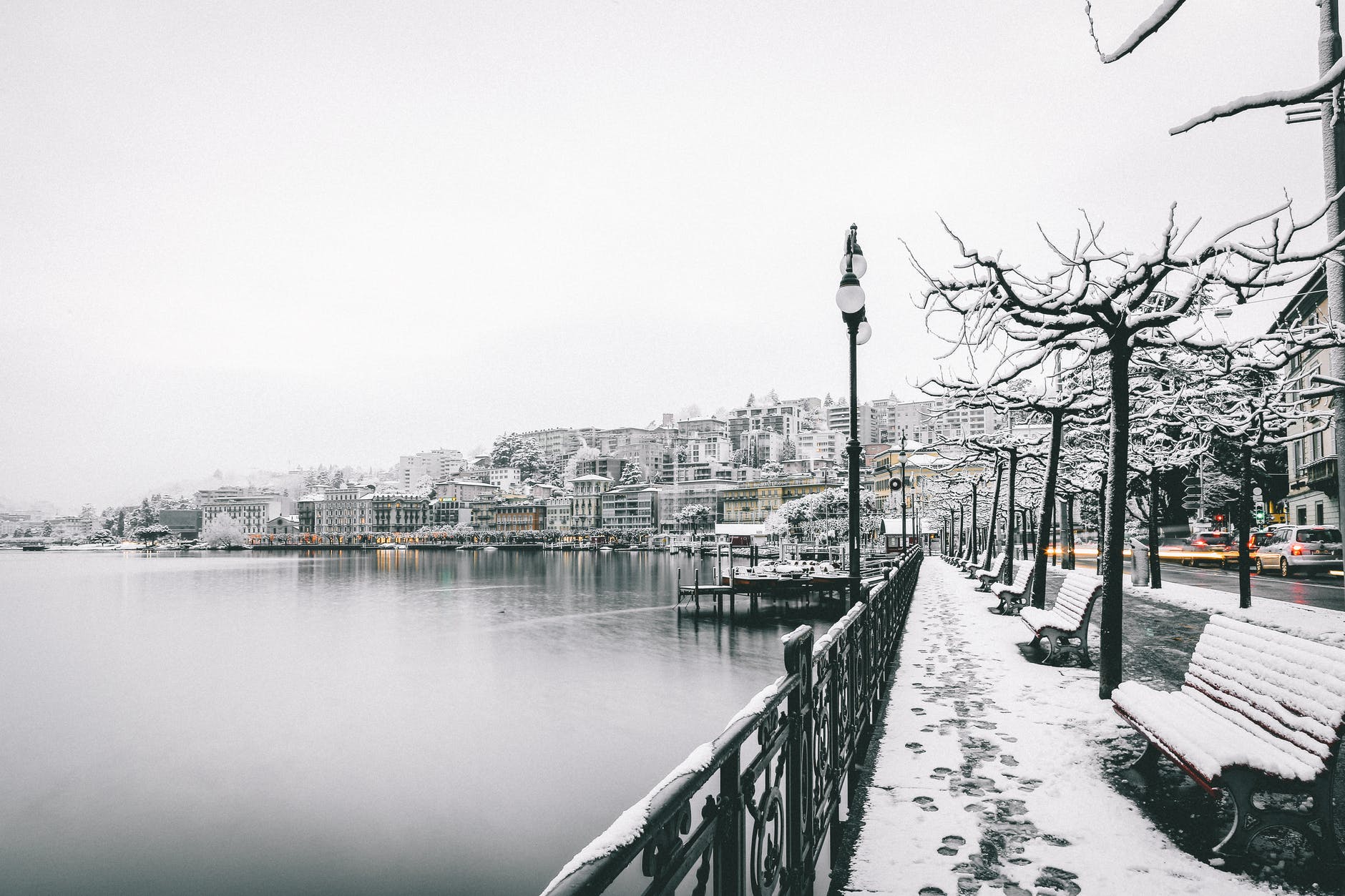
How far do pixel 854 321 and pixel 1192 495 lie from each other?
205 feet

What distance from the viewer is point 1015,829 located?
15.4ft

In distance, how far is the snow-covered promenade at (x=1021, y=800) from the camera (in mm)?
4082

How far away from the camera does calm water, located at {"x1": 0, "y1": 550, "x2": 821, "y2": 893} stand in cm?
1400

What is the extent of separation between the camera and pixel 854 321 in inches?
348

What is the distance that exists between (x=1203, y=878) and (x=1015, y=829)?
3.22 ft

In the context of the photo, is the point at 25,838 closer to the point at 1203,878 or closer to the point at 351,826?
the point at 351,826

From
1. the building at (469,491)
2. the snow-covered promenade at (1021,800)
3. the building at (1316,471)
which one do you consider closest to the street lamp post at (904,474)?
the snow-covered promenade at (1021,800)

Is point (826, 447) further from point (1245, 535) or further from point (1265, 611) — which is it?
point (1265, 611)

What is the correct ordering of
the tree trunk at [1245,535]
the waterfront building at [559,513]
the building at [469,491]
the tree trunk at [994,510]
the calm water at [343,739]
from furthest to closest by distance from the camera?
1. the building at [469,491]
2. the waterfront building at [559,513]
3. the tree trunk at [994,510]
4. the tree trunk at [1245,535]
5. the calm water at [343,739]

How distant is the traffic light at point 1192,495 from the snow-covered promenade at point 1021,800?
55.3 meters

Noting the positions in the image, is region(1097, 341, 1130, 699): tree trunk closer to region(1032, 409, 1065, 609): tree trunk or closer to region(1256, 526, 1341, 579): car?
region(1032, 409, 1065, 609): tree trunk

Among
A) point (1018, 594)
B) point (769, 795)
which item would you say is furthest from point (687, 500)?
point (769, 795)

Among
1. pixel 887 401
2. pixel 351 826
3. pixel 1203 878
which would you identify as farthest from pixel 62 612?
pixel 887 401

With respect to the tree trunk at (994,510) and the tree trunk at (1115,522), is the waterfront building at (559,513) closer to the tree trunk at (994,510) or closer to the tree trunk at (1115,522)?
the tree trunk at (994,510)
